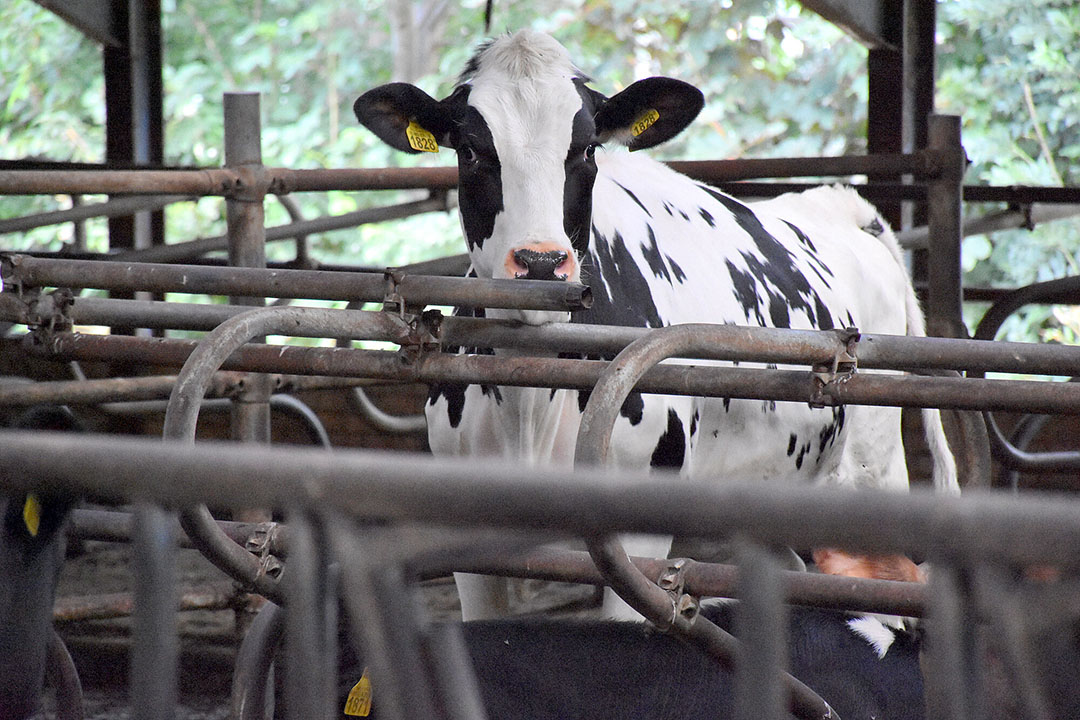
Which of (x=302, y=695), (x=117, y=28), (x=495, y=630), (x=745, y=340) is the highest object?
(x=117, y=28)

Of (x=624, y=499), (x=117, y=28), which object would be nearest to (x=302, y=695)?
(x=624, y=499)

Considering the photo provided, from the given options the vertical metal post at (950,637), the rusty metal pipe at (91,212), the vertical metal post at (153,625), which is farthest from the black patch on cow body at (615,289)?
the vertical metal post at (950,637)

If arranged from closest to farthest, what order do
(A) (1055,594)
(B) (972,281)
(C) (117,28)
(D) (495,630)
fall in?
(A) (1055,594)
(D) (495,630)
(C) (117,28)
(B) (972,281)

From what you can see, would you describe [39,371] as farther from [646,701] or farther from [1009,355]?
[1009,355]

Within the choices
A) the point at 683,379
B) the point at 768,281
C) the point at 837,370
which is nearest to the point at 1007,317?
the point at 768,281

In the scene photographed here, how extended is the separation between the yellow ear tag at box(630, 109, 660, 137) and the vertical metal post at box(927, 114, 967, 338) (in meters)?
0.92

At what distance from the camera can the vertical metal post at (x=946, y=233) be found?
123 inches

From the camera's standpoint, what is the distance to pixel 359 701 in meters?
1.65

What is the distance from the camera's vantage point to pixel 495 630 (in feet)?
5.76

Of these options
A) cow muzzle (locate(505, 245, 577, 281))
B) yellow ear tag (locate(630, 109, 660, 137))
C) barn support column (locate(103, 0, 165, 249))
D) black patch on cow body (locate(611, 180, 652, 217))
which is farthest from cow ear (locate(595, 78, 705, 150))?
barn support column (locate(103, 0, 165, 249))

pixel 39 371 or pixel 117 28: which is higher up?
pixel 117 28

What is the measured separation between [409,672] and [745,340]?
0.90 meters

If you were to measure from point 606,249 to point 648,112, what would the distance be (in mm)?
339

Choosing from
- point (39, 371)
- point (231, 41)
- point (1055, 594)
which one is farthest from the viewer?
point (231, 41)
